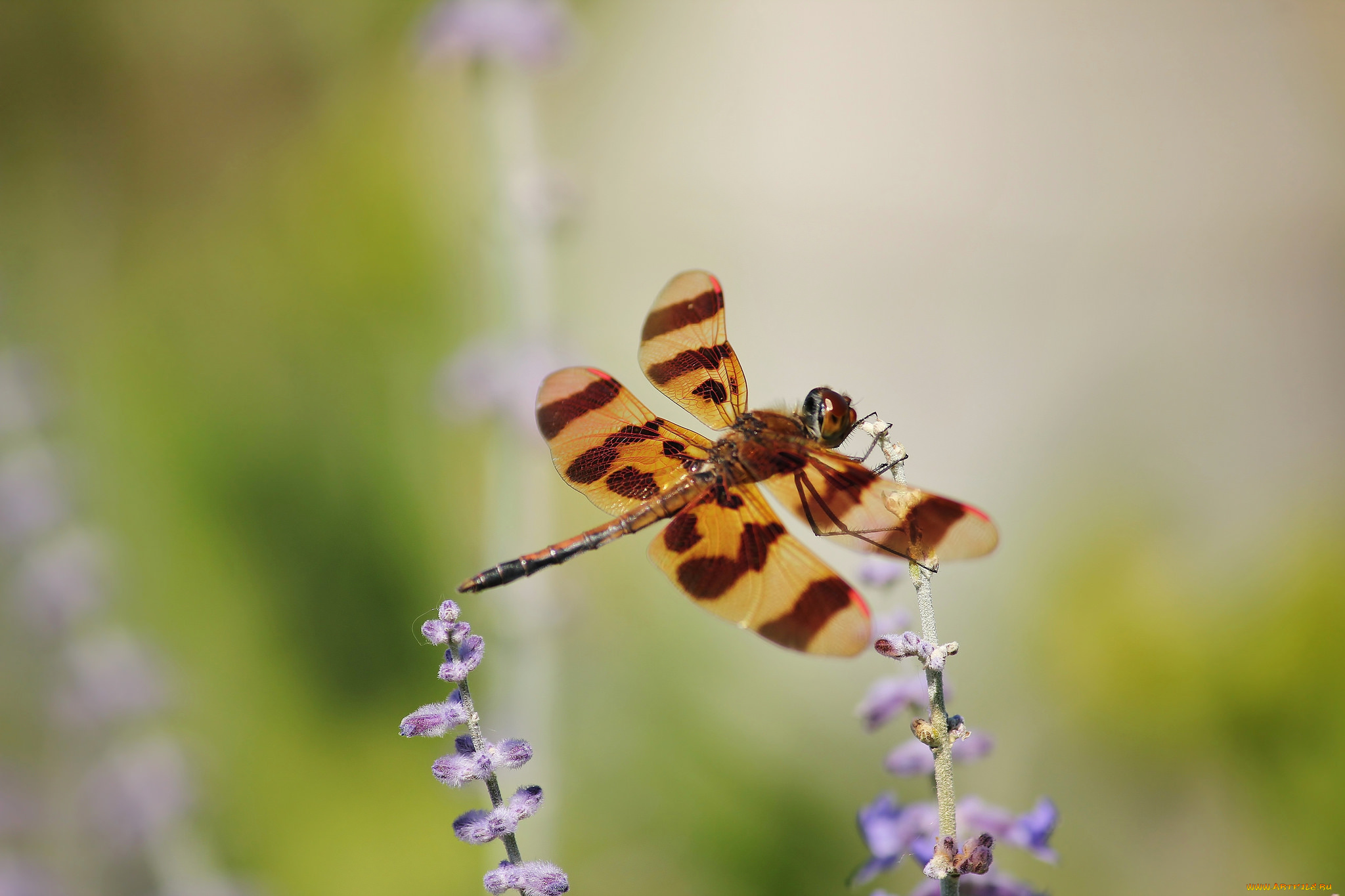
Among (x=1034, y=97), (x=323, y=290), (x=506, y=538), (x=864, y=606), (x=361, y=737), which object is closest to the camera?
(x=864, y=606)

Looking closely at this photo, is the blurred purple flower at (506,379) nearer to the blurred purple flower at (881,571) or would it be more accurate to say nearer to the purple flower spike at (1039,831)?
the blurred purple flower at (881,571)

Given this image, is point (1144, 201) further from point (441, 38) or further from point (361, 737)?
point (361, 737)

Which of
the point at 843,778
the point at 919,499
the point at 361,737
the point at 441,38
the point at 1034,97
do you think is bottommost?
the point at 919,499

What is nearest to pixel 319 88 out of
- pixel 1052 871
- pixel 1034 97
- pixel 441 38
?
pixel 441 38

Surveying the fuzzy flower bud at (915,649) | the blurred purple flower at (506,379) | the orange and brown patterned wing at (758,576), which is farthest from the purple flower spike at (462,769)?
the blurred purple flower at (506,379)

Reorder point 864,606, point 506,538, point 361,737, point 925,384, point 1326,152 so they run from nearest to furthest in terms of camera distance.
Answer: point 864,606
point 506,538
point 361,737
point 925,384
point 1326,152
